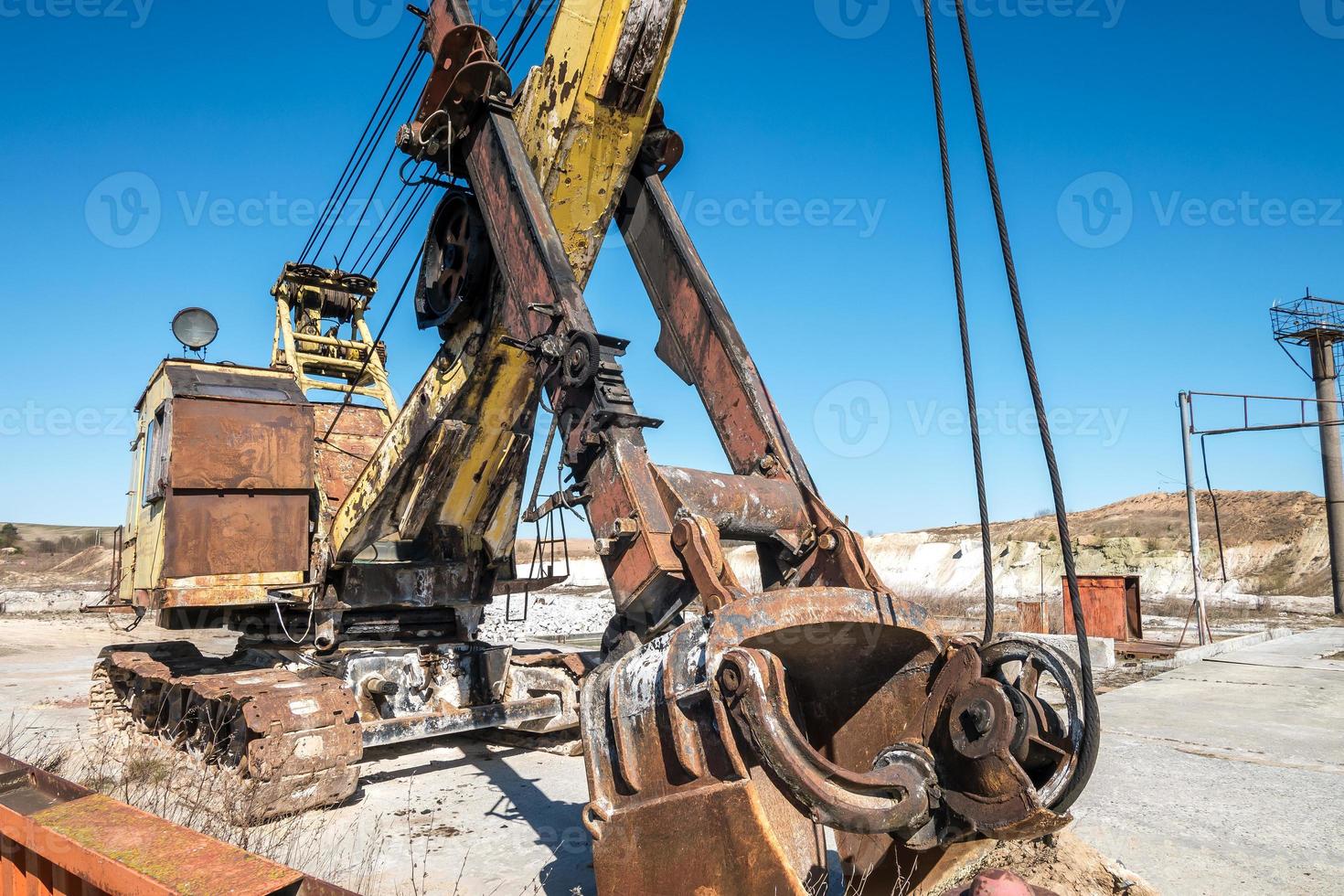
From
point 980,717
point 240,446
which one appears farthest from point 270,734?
point 980,717

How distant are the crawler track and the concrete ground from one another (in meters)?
0.25

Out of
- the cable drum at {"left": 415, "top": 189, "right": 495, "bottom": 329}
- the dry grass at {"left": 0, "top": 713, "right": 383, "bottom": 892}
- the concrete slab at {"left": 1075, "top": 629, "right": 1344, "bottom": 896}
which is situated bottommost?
the concrete slab at {"left": 1075, "top": 629, "right": 1344, "bottom": 896}

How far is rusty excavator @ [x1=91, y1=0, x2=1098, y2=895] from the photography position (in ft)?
9.89

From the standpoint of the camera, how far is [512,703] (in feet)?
23.5

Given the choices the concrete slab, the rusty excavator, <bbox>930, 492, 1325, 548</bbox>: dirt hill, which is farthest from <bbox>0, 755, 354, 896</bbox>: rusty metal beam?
<bbox>930, 492, 1325, 548</bbox>: dirt hill

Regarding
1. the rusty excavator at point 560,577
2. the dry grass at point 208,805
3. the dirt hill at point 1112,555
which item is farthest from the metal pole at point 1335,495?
the dry grass at point 208,805

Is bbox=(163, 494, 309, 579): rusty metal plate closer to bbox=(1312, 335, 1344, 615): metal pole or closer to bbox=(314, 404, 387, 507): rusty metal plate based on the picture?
bbox=(314, 404, 387, 507): rusty metal plate

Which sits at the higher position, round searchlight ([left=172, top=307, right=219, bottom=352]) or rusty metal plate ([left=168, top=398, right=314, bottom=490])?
round searchlight ([left=172, top=307, right=219, bottom=352])

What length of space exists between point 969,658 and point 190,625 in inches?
257

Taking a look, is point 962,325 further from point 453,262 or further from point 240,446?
point 240,446

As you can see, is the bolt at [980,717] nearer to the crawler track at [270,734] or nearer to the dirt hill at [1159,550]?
the crawler track at [270,734]

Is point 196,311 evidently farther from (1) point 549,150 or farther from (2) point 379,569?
(1) point 549,150

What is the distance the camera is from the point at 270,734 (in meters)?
5.38

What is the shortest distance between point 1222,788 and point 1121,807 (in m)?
1.05
